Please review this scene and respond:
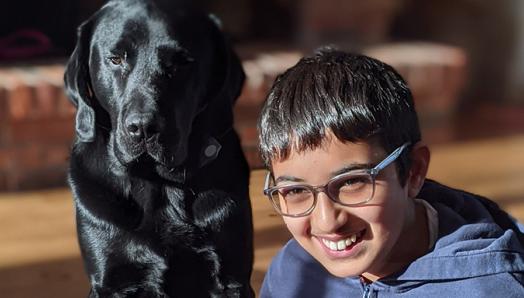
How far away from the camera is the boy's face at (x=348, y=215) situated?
113 centimetres

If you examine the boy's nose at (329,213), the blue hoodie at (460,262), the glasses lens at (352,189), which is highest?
the glasses lens at (352,189)

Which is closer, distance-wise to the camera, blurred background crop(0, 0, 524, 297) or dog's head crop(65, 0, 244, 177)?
dog's head crop(65, 0, 244, 177)

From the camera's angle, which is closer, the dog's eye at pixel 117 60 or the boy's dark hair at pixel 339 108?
the boy's dark hair at pixel 339 108

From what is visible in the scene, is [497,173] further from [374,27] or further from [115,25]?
[115,25]

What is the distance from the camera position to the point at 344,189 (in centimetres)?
113

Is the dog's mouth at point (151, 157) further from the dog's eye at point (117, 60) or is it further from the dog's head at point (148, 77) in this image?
the dog's eye at point (117, 60)

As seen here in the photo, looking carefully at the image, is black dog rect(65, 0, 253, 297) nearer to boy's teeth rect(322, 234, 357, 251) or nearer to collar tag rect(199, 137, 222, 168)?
collar tag rect(199, 137, 222, 168)

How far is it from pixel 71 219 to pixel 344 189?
1.53m

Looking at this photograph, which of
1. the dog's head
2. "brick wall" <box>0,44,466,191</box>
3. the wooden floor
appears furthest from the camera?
"brick wall" <box>0,44,466,191</box>

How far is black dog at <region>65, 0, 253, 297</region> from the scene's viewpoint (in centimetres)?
127

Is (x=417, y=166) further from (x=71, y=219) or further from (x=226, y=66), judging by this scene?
(x=71, y=219)

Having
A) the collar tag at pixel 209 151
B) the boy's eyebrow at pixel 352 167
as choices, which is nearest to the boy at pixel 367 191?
the boy's eyebrow at pixel 352 167

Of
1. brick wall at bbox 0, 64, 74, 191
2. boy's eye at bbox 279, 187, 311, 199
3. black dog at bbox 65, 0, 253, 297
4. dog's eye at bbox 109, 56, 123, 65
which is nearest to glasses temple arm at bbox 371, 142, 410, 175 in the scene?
boy's eye at bbox 279, 187, 311, 199

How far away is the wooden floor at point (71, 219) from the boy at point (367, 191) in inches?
9.3
